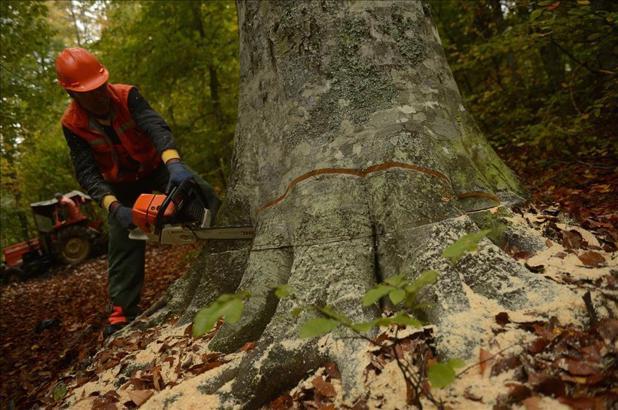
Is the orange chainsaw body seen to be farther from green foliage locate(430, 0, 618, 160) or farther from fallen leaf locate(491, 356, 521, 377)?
green foliage locate(430, 0, 618, 160)

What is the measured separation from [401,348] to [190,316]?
1.54m

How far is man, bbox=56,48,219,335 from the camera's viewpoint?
2838mm

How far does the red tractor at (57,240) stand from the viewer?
1142 cm

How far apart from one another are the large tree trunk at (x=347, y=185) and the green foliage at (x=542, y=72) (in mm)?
1775

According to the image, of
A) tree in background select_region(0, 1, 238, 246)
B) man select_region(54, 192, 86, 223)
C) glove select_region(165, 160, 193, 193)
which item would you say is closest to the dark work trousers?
glove select_region(165, 160, 193, 193)

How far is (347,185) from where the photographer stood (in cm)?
201

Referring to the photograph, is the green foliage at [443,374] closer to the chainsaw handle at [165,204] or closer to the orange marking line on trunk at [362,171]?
the orange marking line on trunk at [362,171]

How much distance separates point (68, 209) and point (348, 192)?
38.9 feet

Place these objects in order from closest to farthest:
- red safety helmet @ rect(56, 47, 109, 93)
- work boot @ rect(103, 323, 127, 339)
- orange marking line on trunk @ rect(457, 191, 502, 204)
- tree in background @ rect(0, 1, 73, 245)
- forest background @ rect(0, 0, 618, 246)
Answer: orange marking line on trunk @ rect(457, 191, 502, 204), red safety helmet @ rect(56, 47, 109, 93), work boot @ rect(103, 323, 127, 339), forest background @ rect(0, 0, 618, 246), tree in background @ rect(0, 1, 73, 245)

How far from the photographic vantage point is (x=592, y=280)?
1529mm

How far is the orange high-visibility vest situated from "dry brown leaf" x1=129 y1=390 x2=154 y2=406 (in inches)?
75.5

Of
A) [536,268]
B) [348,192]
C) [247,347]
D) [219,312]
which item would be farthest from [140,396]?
[536,268]

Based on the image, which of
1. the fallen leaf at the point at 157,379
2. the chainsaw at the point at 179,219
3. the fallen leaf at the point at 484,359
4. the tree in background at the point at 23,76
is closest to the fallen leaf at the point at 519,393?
the fallen leaf at the point at 484,359

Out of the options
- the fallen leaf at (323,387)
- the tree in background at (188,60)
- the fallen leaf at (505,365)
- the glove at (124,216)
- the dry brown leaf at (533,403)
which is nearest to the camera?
the dry brown leaf at (533,403)
